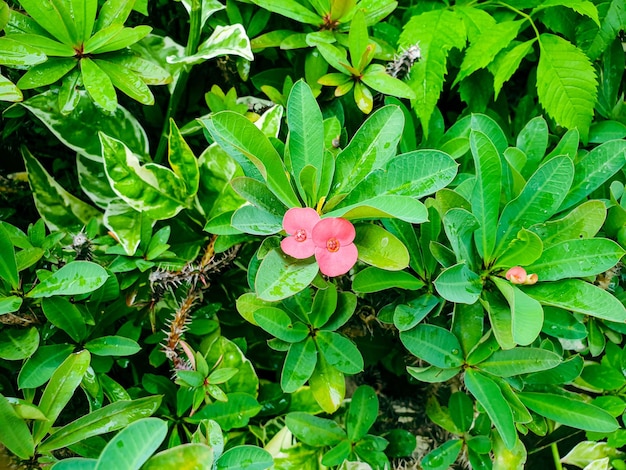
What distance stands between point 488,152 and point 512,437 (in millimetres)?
384

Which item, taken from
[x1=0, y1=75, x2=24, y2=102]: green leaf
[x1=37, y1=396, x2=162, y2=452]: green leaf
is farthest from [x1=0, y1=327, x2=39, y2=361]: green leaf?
[x1=0, y1=75, x2=24, y2=102]: green leaf

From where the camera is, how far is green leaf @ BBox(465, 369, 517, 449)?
69cm

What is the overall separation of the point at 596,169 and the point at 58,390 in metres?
0.85

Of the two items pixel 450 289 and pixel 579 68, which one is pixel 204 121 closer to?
pixel 450 289

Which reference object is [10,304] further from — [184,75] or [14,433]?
[184,75]

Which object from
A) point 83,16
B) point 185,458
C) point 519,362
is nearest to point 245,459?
point 185,458

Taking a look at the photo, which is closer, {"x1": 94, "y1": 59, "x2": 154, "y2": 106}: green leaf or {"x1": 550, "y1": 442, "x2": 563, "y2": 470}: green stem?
{"x1": 94, "y1": 59, "x2": 154, "y2": 106}: green leaf

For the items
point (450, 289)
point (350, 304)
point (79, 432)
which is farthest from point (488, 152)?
point (79, 432)

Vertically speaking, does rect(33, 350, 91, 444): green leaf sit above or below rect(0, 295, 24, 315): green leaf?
below

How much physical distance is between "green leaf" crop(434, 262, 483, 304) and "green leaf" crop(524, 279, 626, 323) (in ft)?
0.27

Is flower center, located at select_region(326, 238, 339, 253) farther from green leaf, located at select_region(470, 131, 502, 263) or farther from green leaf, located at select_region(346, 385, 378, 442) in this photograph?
green leaf, located at select_region(346, 385, 378, 442)

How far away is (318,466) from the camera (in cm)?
90

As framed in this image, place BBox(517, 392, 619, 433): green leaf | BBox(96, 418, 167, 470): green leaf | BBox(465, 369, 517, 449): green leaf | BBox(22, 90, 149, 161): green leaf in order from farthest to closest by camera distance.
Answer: BBox(22, 90, 149, 161): green leaf
BBox(517, 392, 619, 433): green leaf
BBox(465, 369, 517, 449): green leaf
BBox(96, 418, 167, 470): green leaf

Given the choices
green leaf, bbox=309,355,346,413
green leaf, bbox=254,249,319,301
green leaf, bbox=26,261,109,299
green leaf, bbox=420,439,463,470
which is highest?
green leaf, bbox=254,249,319,301
